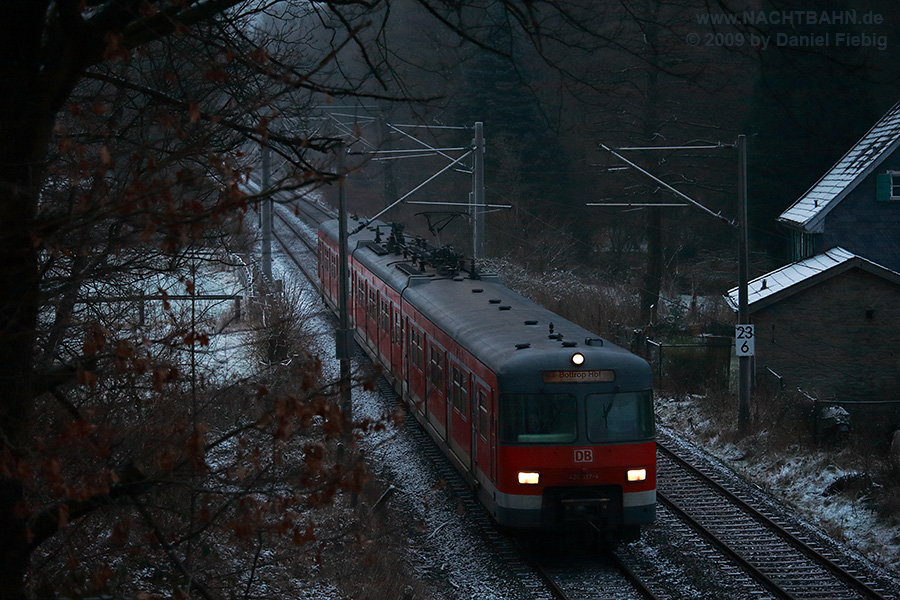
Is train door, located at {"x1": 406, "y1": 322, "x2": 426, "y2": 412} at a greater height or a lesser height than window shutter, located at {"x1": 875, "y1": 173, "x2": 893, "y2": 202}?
lesser

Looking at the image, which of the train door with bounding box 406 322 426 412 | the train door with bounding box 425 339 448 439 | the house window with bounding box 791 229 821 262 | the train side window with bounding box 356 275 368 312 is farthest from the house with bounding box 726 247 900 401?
the train door with bounding box 425 339 448 439

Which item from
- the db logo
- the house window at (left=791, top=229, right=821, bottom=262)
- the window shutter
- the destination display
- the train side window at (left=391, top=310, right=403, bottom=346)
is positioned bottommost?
the db logo

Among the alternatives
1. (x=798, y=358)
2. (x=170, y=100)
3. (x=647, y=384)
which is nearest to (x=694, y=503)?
(x=647, y=384)

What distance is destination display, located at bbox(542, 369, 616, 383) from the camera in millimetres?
10633

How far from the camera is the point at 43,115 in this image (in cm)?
400

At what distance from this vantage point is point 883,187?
2617 cm

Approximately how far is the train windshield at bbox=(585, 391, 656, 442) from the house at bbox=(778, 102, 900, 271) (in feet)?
54.8

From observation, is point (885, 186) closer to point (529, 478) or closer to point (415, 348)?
point (415, 348)

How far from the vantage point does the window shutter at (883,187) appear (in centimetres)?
2612

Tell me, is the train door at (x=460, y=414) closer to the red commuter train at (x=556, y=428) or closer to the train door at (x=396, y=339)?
the red commuter train at (x=556, y=428)

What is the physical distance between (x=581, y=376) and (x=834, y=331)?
1311 centimetres

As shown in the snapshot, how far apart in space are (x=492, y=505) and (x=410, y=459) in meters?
4.77

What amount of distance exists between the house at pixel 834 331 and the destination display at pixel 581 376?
459 inches

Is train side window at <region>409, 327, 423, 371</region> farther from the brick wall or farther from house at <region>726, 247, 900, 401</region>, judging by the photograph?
the brick wall
